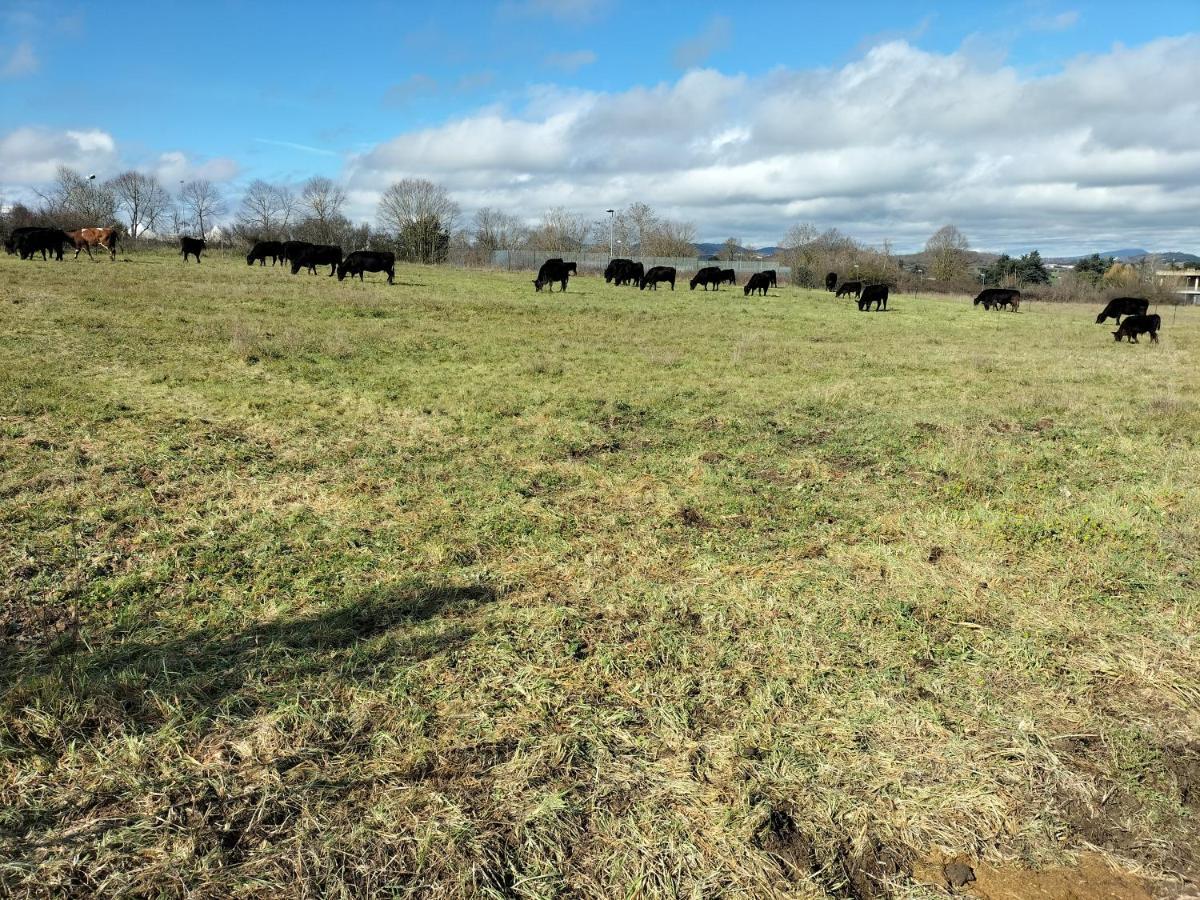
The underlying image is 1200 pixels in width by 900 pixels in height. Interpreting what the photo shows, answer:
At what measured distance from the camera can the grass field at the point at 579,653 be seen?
7.95 feet

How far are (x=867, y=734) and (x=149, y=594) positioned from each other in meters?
3.96

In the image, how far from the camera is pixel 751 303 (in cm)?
3212

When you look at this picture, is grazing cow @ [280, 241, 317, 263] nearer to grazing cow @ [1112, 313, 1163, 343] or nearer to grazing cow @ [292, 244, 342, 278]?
grazing cow @ [292, 244, 342, 278]

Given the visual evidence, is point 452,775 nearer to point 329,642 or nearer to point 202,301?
point 329,642

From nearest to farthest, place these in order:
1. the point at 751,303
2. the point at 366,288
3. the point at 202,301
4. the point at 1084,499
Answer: the point at 1084,499
the point at 202,301
the point at 366,288
the point at 751,303

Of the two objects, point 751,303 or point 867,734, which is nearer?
point 867,734

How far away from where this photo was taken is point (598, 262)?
70.6m

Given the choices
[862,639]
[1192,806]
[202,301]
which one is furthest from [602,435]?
[202,301]

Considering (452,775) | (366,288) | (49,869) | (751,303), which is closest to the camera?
(49,869)

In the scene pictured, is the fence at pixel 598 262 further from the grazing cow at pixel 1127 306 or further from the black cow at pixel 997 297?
the grazing cow at pixel 1127 306

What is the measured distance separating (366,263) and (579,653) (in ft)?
98.2

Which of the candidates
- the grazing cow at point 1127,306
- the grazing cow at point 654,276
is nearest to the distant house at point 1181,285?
the grazing cow at point 1127,306

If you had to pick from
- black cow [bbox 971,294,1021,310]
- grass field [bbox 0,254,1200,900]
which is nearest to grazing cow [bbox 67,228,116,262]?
grass field [bbox 0,254,1200,900]

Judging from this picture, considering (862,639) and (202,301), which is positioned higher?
(202,301)
